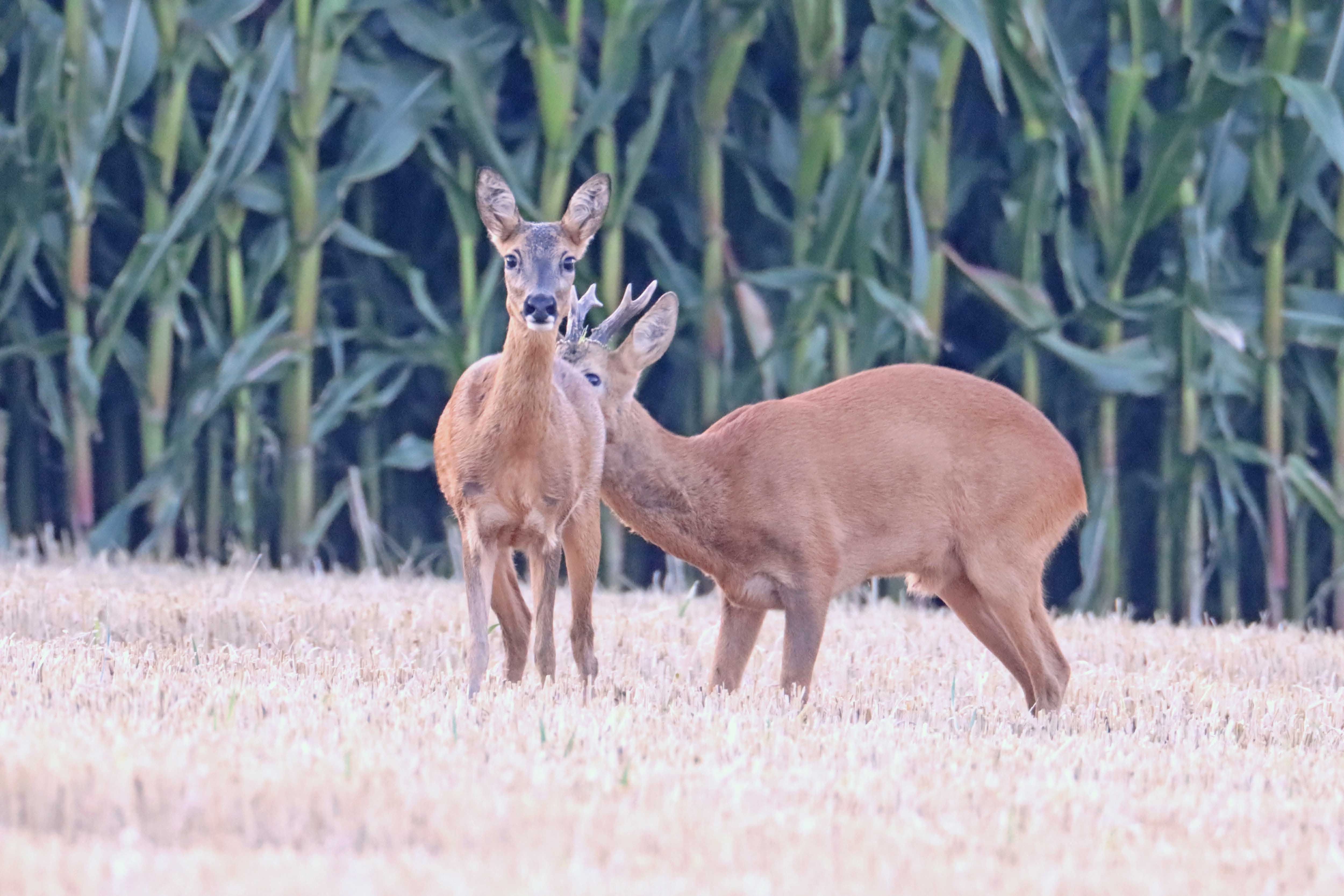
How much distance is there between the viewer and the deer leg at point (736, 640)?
21.1 ft

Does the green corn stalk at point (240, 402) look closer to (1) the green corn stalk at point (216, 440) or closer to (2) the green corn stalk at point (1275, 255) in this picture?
(1) the green corn stalk at point (216, 440)

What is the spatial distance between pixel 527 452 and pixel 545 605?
0.58 m

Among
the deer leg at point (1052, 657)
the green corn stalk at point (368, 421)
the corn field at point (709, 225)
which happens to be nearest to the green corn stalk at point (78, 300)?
the corn field at point (709, 225)

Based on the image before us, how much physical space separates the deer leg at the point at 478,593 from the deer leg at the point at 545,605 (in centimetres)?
17

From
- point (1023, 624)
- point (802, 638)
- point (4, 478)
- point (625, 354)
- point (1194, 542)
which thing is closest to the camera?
point (802, 638)

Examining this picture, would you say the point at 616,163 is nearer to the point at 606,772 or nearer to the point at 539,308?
the point at 539,308

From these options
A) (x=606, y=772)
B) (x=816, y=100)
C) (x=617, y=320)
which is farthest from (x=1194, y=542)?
(x=606, y=772)

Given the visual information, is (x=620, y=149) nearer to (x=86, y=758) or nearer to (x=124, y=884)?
(x=86, y=758)

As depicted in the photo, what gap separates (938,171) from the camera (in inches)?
373

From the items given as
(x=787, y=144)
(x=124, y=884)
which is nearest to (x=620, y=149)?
(x=787, y=144)

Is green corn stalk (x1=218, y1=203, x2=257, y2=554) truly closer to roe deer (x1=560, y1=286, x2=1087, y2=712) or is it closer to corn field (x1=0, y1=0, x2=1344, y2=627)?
corn field (x1=0, y1=0, x2=1344, y2=627)

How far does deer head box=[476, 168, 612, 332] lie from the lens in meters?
5.79

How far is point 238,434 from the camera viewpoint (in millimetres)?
9438

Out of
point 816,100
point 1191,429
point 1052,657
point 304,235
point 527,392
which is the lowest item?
point 1052,657
